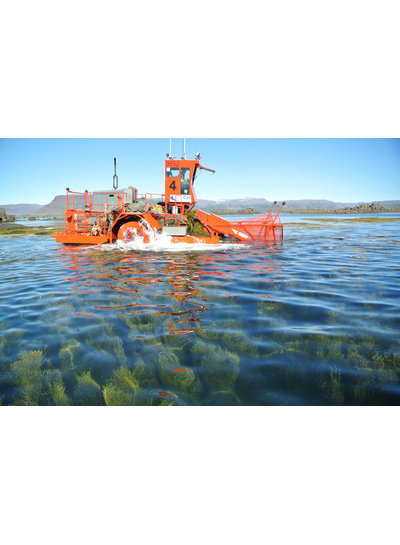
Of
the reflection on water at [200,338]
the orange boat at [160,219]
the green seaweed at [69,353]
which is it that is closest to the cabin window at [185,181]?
the orange boat at [160,219]

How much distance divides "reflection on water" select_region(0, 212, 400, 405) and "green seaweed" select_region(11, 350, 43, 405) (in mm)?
14

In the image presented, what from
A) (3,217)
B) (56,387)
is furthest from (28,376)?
(3,217)

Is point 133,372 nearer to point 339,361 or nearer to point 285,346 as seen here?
point 285,346

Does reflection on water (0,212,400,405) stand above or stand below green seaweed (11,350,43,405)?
above

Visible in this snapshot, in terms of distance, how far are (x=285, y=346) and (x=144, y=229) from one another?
10.9 m

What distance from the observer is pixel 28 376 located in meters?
3.06

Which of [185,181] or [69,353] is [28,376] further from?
[185,181]

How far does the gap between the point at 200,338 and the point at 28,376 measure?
6.91ft

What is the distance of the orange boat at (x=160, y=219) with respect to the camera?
531 inches

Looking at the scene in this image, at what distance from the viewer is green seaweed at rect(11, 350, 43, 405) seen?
2.71 m

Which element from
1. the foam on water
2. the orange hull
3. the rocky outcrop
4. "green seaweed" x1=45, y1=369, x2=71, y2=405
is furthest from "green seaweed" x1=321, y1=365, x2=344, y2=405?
the rocky outcrop

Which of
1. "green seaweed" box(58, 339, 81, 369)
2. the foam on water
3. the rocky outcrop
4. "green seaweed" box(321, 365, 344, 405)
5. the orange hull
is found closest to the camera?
"green seaweed" box(321, 365, 344, 405)

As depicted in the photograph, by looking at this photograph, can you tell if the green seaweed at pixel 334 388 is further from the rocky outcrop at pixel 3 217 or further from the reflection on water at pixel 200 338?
the rocky outcrop at pixel 3 217

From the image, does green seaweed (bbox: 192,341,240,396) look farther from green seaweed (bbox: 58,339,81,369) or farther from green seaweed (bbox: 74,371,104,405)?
green seaweed (bbox: 58,339,81,369)
